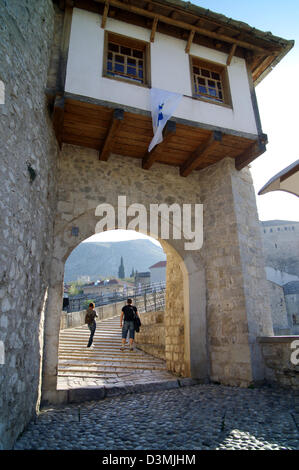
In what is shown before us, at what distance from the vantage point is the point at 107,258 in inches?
4916

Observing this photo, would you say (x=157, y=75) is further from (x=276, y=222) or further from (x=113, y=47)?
(x=276, y=222)

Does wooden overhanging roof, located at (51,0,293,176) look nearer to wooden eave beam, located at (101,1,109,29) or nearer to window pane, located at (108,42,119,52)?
wooden eave beam, located at (101,1,109,29)

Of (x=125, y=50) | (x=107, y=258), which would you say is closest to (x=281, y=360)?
(x=125, y=50)

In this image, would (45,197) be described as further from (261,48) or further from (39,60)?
(261,48)

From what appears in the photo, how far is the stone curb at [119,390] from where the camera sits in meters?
4.45

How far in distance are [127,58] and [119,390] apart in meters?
6.04

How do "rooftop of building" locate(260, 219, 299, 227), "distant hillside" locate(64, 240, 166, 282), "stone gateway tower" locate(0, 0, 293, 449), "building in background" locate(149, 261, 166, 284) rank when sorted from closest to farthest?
"stone gateway tower" locate(0, 0, 293, 449)
"rooftop of building" locate(260, 219, 299, 227)
"building in background" locate(149, 261, 166, 284)
"distant hillside" locate(64, 240, 166, 282)


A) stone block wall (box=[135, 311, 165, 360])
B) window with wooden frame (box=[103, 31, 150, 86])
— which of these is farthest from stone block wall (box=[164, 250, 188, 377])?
window with wooden frame (box=[103, 31, 150, 86])

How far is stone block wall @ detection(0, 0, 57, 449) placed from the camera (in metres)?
2.83

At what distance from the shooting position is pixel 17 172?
10.4ft

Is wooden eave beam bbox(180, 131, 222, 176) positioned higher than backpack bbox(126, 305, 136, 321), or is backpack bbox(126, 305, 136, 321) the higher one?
wooden eave beam bbox(180, 131, 222, 176)

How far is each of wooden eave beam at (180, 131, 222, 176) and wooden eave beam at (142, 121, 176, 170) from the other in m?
0.77

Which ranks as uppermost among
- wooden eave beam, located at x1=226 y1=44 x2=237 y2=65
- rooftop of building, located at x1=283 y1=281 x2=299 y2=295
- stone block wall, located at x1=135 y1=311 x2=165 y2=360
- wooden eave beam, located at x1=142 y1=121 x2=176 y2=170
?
wooden eave beam, located at x1=226 y1=44 x2=237 y2=65

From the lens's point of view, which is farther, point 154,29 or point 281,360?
point 154,29
